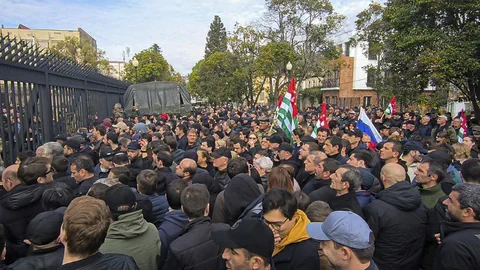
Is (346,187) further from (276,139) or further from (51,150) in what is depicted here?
(51,150)

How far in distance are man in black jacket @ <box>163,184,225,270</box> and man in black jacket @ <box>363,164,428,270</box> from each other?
1.71 m

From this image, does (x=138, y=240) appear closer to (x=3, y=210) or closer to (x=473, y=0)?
(x=3, y=210)

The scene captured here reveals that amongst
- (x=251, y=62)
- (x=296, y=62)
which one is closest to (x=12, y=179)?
(x=251, y=62)

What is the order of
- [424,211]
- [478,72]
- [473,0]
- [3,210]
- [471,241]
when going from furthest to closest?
[478,72]
[473,0]
[424,211]
[3,210]
[471,241]

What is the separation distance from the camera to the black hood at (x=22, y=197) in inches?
139

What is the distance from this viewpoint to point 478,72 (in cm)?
1394

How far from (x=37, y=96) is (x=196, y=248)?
264 inches

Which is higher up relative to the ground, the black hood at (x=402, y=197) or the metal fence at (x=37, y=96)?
the metal fence at (x=37, y=96)

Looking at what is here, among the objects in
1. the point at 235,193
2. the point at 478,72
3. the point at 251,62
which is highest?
the point at 251,62

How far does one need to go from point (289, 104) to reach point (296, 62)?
86.4 ft

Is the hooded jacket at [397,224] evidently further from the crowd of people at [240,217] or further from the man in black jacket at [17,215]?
the man in black jacket at [17,215]

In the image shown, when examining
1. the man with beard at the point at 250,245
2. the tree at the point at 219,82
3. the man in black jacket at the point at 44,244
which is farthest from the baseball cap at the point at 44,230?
the tree at the point at 219,82

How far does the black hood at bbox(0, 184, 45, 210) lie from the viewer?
139 inches

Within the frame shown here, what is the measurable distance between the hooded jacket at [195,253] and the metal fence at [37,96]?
14.7 feet
